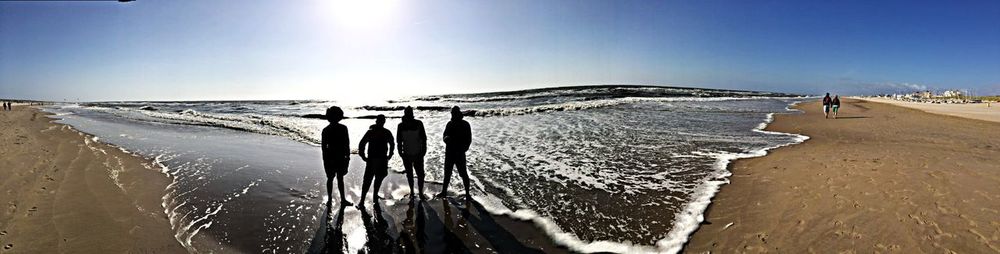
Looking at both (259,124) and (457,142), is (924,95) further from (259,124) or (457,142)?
(457,142)

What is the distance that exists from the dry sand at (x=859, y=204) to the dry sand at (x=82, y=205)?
6.23m

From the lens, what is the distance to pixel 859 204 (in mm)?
6059

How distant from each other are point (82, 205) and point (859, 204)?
1063cm

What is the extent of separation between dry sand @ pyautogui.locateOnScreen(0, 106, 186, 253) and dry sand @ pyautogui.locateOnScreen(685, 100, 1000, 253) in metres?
6.23

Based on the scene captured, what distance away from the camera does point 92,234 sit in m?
5.12

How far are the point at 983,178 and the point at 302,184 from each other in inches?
448

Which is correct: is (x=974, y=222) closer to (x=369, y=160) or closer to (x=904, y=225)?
(x=904, y=225)

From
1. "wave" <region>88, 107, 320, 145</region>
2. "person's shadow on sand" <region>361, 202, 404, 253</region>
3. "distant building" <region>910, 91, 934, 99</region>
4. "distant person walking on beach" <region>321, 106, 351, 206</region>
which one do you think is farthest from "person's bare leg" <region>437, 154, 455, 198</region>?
"distant building" <region>910, 91, 934, 99</region>

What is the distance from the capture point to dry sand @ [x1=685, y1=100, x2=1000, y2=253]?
4.82 meters

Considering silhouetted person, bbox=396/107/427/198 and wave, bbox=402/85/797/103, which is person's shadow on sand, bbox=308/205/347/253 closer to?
silhouetted person, bbox=396/107/427/198

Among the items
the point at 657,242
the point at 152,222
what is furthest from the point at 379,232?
the point at 657,242

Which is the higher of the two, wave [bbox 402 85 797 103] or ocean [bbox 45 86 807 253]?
wave [bbox 402 85 797 103]

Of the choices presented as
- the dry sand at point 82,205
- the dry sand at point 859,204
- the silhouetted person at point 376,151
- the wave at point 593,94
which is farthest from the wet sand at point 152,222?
the wave at point 593,94

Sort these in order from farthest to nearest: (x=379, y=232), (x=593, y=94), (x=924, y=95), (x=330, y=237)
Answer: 1. (x=924, y=95)
2. (x=593, y=94)
3. (x=379, y=232)
4. (x=330, y=237)
